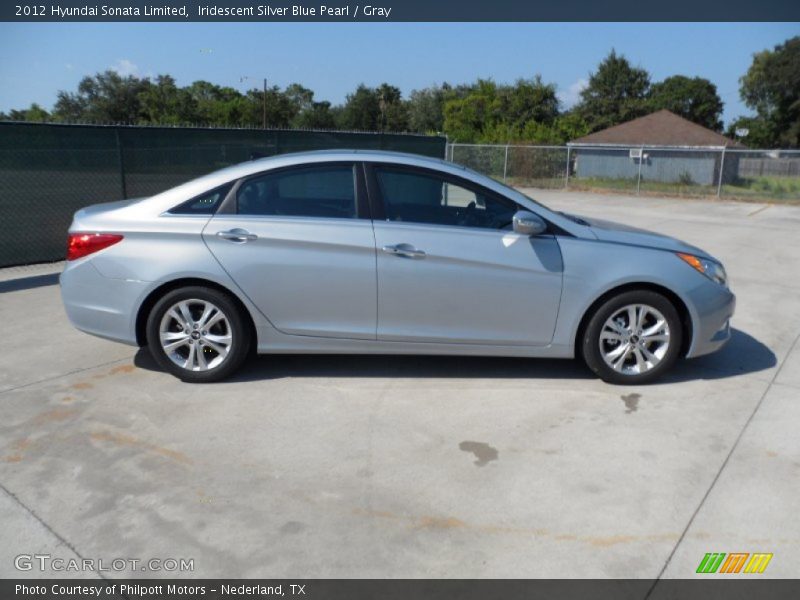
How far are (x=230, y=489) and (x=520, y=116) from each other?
179ft

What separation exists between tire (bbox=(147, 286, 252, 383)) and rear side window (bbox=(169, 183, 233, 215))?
0.52 metres

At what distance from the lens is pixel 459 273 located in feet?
15.1

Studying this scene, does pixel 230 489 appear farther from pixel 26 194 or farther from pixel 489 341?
pixel 26 194

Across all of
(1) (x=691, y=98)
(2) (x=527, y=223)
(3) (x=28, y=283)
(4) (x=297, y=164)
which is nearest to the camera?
(2) (x=527, y=223)

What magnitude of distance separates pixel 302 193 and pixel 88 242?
4.80 ft

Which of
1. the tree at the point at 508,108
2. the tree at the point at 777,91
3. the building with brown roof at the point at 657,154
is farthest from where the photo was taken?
the tree at the point at 777,91

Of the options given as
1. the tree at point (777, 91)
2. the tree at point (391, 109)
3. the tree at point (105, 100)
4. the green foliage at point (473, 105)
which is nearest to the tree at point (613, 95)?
the green foliage at point (473, 105)

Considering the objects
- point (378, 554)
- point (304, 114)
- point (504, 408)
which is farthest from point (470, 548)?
point (304, 114)

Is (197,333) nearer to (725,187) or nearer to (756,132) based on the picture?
(725,187)

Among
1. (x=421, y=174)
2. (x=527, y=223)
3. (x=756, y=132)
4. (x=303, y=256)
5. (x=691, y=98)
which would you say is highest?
(x=691, y=98)

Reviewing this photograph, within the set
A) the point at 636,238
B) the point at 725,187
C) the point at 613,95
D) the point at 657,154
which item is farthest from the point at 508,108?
the point at 636,238

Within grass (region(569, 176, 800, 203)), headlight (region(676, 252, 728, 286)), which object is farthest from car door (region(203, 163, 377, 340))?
grass (region(569, 176, 800, 203))

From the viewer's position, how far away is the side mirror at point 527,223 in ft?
15.0

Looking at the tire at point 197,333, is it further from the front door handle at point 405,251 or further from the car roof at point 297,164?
the front door handle at point 405,251
